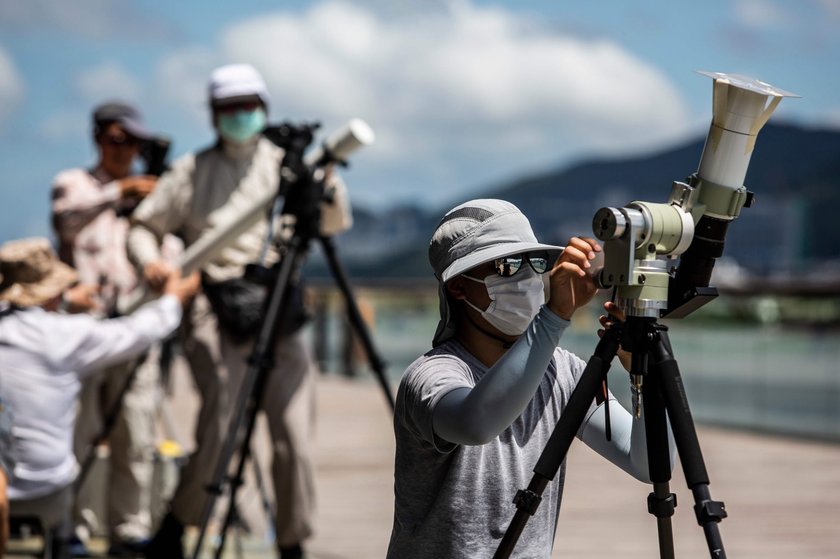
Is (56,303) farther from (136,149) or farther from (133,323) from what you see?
(136,149)

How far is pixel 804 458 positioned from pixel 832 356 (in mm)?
1156

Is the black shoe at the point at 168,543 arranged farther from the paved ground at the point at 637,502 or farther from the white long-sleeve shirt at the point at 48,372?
the white long-sleeve shirt at the point at 48,372

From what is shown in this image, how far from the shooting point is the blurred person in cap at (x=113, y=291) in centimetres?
585

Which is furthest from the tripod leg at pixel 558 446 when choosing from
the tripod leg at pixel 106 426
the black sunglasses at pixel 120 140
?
the black sunglasses at pixel 120 140

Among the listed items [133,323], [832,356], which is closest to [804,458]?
[832,356]

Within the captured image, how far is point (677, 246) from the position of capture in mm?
2334

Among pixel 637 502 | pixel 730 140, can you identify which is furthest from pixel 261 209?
pixel 637 502

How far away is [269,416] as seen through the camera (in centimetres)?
517

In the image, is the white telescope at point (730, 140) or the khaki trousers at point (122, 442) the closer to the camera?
the white telescope at point (730, 140)

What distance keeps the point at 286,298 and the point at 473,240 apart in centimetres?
226

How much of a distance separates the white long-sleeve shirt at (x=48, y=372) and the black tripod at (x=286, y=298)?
0.36 metres

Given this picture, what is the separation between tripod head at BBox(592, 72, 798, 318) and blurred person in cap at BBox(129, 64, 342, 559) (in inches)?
107

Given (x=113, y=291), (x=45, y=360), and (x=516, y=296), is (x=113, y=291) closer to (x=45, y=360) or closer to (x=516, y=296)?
(x=45, y=360)

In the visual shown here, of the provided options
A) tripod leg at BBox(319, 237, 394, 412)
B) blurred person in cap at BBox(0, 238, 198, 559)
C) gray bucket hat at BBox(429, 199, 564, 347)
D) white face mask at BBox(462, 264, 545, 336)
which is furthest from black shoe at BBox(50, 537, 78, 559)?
white face mask at BBox(462, 264, 545, 336)
